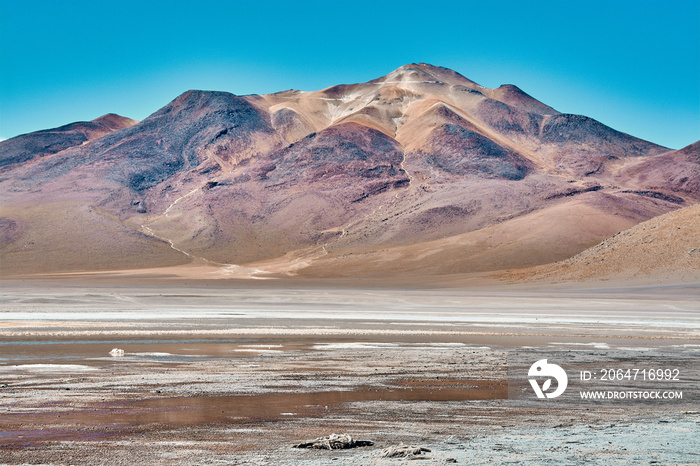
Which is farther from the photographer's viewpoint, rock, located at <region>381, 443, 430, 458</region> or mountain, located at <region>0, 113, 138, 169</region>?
mountain, located at <region>0, 113, 138, 169</region>

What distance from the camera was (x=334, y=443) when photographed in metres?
8.35

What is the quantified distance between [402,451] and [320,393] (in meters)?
4.67

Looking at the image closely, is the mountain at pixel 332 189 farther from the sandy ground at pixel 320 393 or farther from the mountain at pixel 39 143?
the sandy ground at pixel 320 393

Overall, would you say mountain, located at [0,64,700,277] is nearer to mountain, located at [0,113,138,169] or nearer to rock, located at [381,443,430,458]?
mountain, located at [0,113,138,169]

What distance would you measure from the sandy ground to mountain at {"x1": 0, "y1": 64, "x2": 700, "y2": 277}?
6402cm

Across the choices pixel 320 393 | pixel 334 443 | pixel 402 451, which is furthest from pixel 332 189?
pixel 402 451

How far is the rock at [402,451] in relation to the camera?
7.83 metres

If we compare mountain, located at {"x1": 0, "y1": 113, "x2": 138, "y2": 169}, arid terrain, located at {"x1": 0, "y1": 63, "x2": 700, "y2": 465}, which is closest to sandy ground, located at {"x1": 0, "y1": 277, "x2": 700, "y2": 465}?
arid terrain, located at {"x1": 0, "y1": 63, "x2": 700, "y2": 465}

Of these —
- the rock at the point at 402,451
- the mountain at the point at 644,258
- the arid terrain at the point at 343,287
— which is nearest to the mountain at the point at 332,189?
the arid terrain at the point at 343,287

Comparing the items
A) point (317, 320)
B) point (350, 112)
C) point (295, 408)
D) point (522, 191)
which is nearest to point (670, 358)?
point (295, 408)

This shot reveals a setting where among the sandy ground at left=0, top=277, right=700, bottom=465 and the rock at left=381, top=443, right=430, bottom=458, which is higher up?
the rock at left=381, top=443, right=430, bottom=458

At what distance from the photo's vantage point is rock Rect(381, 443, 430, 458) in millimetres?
7828

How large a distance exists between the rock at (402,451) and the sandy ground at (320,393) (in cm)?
14

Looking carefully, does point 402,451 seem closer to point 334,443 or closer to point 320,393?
point 334,443
